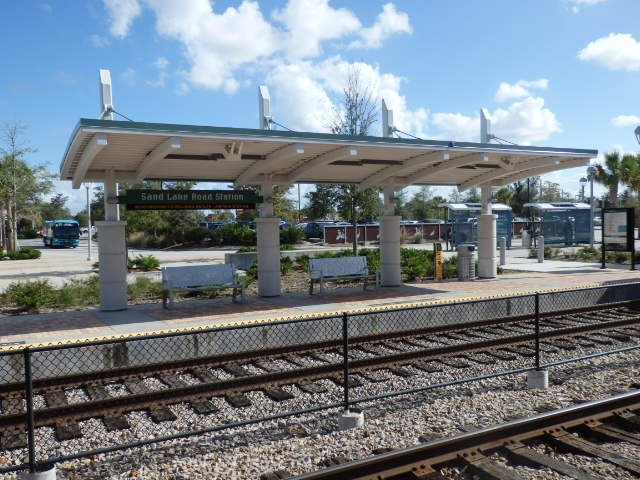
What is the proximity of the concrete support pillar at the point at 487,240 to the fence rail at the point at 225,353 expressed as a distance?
12.5ft

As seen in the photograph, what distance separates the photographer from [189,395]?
6.81 metres

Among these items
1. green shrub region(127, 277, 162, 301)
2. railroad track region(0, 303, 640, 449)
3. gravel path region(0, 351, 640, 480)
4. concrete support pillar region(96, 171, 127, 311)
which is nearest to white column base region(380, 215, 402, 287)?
railroad track region(0, 303, 640, 449)

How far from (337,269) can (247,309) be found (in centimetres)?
366

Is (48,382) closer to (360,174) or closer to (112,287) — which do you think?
(112,287)

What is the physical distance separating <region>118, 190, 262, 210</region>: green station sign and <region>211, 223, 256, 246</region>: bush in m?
32.7

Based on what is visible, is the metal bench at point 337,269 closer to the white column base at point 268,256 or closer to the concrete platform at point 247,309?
the concrete platform at point 247,309

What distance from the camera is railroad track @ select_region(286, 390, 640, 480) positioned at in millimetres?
4469

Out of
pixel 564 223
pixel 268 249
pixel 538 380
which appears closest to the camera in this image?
pixel 538 380

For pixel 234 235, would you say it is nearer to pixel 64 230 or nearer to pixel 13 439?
pixel 64 230

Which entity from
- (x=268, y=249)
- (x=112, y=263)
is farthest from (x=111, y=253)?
(x=268, y=249)

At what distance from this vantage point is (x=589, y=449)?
4945mm

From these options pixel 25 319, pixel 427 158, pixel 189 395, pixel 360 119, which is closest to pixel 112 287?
pixel 25 319

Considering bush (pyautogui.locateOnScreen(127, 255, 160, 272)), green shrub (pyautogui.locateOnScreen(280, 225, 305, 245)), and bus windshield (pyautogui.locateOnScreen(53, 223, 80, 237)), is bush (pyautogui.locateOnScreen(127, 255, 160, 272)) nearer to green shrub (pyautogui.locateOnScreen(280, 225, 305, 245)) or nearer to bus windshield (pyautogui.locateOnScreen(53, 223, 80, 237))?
green shrub (pyautogui.locateOnScreen(280, 225, 305, 245))

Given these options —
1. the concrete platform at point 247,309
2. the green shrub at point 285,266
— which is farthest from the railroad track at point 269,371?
the green shrub at point 285,266
